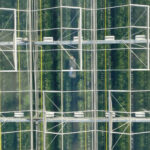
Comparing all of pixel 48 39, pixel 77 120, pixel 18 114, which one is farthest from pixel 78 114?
pixel 48 39

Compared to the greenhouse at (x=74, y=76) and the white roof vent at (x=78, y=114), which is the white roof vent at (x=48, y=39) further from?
the white roof vent at (x=78, y=114)

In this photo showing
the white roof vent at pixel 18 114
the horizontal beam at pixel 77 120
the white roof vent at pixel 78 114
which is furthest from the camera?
the white roof vent at pixel 18 114

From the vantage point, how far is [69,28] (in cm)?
1914

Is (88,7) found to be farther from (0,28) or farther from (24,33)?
(0,28)

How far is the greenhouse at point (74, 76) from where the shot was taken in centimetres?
1914

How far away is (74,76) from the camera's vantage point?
19.5 m

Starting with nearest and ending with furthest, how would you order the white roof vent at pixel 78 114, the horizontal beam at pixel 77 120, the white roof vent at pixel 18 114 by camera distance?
the horizontal beam at pixel 77 120 < the white roof vent at pixel 78 114 < the white roof vent at pixel 18 114

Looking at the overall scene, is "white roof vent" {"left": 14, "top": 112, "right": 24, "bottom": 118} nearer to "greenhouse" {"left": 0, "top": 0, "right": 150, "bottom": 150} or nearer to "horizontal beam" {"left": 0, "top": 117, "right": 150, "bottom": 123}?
"greenhouse" {"left": 0, "top": 0, "right": 150, "bottom": 150}

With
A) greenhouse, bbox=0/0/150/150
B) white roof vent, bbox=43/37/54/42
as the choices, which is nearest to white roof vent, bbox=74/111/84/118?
greenhouse, bbox=0/0/150/150

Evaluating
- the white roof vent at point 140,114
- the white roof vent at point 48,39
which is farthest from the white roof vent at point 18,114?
the white roof vent at point 140,114

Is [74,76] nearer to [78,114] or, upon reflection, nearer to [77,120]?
[78,114]

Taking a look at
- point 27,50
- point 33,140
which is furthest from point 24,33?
point 33,140

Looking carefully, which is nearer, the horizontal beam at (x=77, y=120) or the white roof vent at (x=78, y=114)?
the horizontal beam at (x=77, y=120)

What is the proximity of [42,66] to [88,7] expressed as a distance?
205 inches
